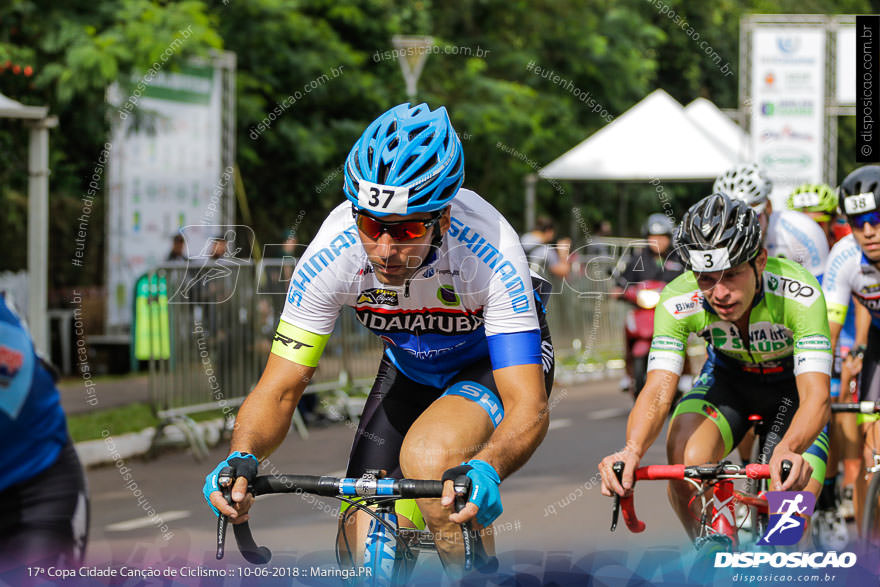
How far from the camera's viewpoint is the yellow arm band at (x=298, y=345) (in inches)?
147

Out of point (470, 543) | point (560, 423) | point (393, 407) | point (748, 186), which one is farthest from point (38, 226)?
point (470, 543)

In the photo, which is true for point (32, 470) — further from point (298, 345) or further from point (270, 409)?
point (298, 345)

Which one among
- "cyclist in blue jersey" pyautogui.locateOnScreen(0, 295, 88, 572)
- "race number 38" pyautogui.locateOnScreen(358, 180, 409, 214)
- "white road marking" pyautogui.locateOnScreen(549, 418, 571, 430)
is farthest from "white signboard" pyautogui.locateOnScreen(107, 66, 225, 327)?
"race number 38" pyautogui.locateOnScreen(358, 180, 409, 214)

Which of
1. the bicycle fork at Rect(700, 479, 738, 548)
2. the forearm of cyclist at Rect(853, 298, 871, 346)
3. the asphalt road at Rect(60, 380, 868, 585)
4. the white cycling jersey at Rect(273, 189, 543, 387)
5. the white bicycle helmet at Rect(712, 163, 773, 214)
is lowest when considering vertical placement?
the asphalt road at Rect(60, 380, 868, 585)

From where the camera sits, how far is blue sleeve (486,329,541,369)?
139 inches

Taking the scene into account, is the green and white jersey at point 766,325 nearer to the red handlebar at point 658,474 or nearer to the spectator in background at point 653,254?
the red handlebar at point 658,474

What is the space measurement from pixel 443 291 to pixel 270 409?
659 mm

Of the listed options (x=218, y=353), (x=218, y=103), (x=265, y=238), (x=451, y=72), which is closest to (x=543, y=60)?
(x=451, y=72)

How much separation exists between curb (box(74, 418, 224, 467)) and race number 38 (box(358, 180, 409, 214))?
21.1 feet

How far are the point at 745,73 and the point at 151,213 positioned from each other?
1087 cm

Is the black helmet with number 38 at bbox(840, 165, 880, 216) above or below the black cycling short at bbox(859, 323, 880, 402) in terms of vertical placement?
above

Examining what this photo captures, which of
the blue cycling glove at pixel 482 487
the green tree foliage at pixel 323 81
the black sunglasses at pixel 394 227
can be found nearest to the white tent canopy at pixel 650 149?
the green tree foliage at pixel 323 81

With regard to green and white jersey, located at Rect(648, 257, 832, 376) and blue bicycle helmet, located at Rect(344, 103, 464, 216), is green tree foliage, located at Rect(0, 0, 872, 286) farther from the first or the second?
blue bicycle helmet, located at Rect(344, 103, 464, 216)

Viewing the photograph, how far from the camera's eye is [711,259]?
172 inches
